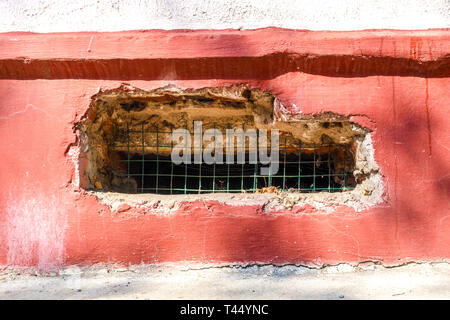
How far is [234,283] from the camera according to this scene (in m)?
1.96

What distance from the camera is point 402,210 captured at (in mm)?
2160

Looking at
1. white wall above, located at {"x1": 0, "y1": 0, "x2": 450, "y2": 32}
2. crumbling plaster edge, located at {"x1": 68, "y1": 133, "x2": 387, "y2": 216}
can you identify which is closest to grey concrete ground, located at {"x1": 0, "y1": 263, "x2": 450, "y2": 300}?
crumbling plaster edge, located at {"x1": 68, "y1": 133, "x2": 387, "y2": 216}

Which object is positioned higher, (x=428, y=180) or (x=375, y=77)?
(x=375, y=77)

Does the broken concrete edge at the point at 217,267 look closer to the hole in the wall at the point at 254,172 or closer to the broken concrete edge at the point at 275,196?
the broken concrete edge at the point at 275,196

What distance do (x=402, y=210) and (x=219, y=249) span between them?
96cm

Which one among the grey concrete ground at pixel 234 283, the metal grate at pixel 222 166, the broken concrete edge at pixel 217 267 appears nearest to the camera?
the grey concrete ground at pixel 234 283

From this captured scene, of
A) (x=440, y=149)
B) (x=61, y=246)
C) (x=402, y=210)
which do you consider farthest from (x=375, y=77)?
(x=61, y=246)

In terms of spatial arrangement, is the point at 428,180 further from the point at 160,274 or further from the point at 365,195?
the point at 160,274

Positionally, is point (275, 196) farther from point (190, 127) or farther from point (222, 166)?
point (222, 166)


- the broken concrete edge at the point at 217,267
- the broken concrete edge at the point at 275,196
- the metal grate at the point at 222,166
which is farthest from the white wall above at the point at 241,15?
the broken concrete edge at the point at 217,267

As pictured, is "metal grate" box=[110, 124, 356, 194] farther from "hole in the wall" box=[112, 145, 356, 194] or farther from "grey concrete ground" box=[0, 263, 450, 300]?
"grey concrete ground" box=[0, 263, 450, 300]

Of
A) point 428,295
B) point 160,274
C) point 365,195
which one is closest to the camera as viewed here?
point 428,295

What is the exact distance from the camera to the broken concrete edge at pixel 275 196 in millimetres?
2168

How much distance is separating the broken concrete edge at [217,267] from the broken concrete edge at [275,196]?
0.88ft
